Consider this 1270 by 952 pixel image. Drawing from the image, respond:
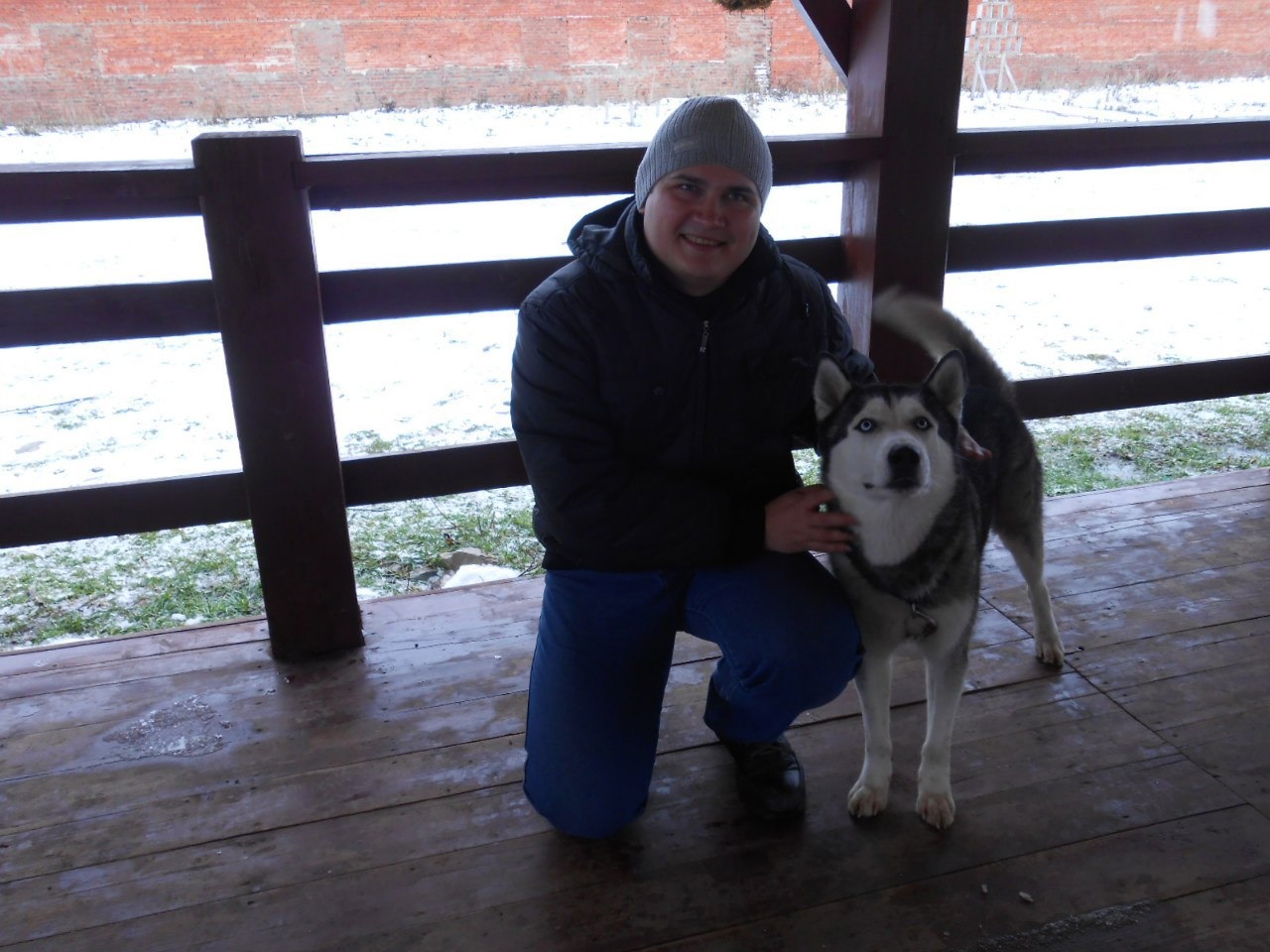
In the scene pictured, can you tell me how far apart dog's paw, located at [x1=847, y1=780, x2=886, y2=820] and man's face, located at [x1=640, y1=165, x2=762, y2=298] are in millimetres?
1178

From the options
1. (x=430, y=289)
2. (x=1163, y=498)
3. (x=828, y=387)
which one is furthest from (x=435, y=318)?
(x=828, y=387)

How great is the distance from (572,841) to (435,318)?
18.4ft

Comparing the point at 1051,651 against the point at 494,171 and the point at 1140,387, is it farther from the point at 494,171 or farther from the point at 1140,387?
the point at 494,171

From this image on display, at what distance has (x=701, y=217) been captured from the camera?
1841 millimetres

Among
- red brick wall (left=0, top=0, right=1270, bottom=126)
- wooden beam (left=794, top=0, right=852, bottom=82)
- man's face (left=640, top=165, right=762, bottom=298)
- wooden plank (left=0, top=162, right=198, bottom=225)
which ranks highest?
red brick wall (left=0, top=0, right=1270, bottom=126)

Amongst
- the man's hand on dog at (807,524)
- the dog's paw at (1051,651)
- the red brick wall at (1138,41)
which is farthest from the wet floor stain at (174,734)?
the red brick wall at (1138,41)

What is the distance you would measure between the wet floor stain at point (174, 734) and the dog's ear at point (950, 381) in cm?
194

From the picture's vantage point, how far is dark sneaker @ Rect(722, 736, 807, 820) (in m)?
2.00

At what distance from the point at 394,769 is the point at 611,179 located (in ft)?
5.73

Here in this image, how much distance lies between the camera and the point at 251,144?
233 centimetres

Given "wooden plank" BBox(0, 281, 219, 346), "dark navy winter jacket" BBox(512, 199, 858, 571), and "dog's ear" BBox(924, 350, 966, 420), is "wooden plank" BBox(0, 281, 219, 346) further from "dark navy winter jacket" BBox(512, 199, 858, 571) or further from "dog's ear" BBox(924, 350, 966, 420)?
"dog's ear" BBox(924, 350, 966, 420)

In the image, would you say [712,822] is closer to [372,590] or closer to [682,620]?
[682,620]

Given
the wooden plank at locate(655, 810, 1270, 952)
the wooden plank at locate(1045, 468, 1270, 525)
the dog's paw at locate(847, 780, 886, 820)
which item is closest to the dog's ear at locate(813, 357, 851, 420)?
the dog's paw at locate(847, 780, 886, 820)

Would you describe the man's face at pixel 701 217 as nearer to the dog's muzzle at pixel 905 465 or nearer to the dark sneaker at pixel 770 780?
the dog's muzzle at pixel 905 465
